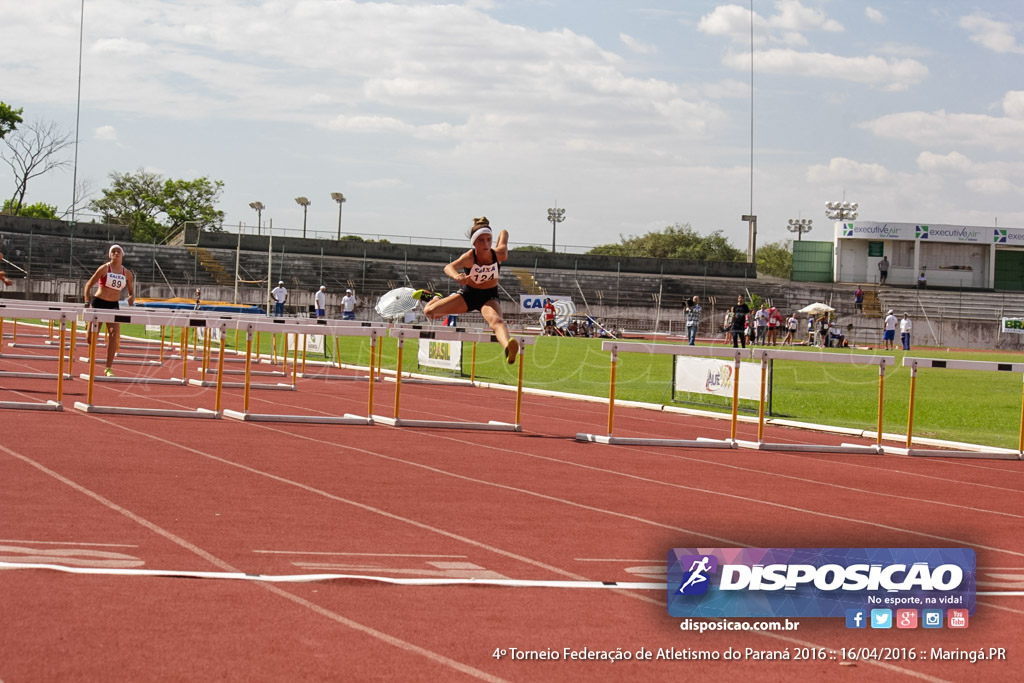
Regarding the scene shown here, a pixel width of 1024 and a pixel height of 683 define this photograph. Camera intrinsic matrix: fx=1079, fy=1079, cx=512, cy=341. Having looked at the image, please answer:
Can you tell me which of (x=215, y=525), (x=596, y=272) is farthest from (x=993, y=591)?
(x=596, y=272)

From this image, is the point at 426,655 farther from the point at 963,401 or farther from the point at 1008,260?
the point at 1008,260

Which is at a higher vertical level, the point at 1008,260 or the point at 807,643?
the point at 1008,260

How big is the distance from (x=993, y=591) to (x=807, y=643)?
1629 millimetres

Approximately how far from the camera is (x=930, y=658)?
4438 millimetres

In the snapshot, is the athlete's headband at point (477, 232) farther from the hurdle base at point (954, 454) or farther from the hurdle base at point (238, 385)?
the hurdle base at point (238, 385)

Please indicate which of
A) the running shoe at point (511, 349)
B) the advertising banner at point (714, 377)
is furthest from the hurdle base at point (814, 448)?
the advertising banner at point (714, 377)

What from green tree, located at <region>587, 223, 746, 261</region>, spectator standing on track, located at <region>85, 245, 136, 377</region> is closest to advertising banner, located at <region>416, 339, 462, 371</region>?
spectator standing on track, located at <region>85, 245, 136, 377</region>

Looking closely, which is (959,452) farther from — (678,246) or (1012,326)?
(678,246)

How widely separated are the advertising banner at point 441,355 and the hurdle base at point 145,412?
10.2 metres

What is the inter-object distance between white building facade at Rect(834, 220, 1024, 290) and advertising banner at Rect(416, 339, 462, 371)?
49923 mm

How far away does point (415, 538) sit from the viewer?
6.38 meters

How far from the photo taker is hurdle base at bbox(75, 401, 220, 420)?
12.1m

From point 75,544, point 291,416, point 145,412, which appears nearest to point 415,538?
point 75,544

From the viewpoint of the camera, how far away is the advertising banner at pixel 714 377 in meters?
16.7
